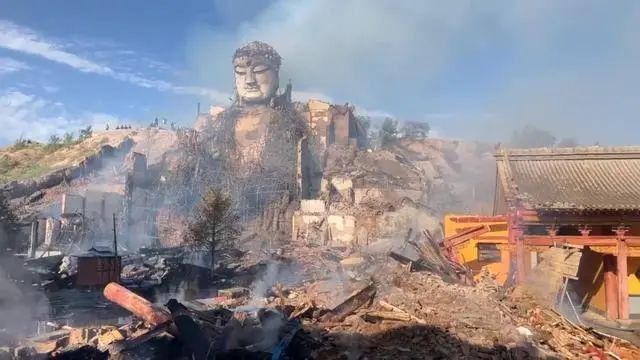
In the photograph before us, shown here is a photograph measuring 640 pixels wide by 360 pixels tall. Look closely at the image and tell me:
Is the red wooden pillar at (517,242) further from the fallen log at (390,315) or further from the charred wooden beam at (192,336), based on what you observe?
the charred wooden beam at (192,336)

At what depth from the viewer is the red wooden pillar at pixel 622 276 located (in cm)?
1434

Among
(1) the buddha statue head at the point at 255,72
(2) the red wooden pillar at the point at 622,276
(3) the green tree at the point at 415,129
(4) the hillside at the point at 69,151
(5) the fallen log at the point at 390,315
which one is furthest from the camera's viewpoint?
(3) the green tree at the point at 415,129

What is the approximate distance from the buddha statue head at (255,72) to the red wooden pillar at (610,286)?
40.4 m

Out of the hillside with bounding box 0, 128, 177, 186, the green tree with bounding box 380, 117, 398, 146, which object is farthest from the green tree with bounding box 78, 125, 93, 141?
the green tree with bounding box 380, 117, 398, 146

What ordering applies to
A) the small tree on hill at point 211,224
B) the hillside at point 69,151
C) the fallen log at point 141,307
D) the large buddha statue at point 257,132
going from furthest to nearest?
the hillside at point 69,151
the large buddha statue at point 257,132
the small tree on hill at point 211,224
the fallen log at point 141,307

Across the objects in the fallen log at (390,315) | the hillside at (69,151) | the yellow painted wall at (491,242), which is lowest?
the fallen log at (390,315)

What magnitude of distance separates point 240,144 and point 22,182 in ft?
58.7

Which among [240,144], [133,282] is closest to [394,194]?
[240,144]

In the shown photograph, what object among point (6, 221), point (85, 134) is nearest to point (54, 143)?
point (85, 134)

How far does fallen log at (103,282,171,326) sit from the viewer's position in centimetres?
980

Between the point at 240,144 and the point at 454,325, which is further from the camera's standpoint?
the point at 240,144

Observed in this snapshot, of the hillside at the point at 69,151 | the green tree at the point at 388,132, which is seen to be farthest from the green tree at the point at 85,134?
the green tree at the point at 388,132

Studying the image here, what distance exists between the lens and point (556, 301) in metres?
13.5

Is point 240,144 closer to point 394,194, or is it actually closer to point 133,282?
point 394,194
